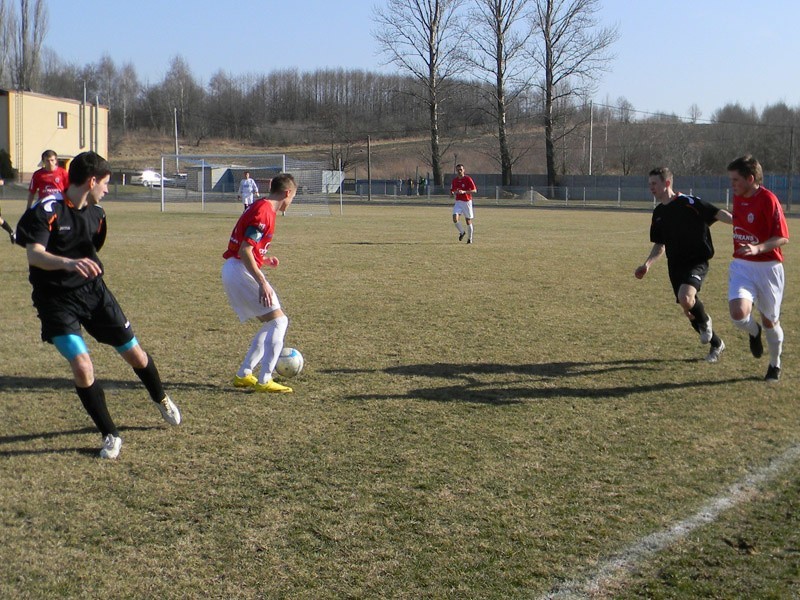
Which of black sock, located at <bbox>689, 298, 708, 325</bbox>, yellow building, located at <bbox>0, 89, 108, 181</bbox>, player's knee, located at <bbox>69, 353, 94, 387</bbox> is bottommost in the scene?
player's knee, located at <bbox>69, 353, 94, 387</bbox>

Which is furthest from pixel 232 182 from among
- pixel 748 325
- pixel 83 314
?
pixel 83 314

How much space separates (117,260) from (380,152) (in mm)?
77984

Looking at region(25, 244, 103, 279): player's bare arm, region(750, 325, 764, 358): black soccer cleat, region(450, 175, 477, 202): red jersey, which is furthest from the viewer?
region(450, 175, 477, 202): red jersey

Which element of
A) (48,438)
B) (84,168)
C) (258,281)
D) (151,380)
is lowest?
(48,438)

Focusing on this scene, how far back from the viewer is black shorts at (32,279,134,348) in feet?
15.2

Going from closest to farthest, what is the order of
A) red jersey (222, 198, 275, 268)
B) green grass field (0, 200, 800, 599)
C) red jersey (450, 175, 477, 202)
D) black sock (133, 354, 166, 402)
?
green grass field (0, 200, 800, 599) → black sock (133, 354, 166, 402) → red jersey (222, 198, 275, 268) → red jersey (450, 175, 477, 202)

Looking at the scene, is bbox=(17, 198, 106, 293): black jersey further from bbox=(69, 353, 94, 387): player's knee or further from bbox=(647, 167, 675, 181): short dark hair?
bbox=(647, 167, 675, 181): short dark hair

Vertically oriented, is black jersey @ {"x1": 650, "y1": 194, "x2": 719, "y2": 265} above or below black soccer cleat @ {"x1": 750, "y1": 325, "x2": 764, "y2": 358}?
above

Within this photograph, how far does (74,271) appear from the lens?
4.53 meters

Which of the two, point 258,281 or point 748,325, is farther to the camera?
point 748,325

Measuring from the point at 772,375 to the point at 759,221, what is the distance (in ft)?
4.09

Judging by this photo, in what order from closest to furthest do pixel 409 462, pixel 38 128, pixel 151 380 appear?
pixel 409 462 → pixel 151 380 → pixel 38 128

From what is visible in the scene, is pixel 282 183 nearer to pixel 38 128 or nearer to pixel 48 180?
pixel 48 180

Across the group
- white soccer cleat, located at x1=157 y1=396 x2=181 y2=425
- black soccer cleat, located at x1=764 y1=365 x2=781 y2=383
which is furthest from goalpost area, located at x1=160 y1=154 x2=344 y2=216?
white soccer cleat, located at x1=157 y1=396 x2=181 y2=425
